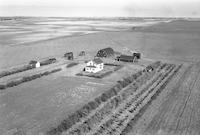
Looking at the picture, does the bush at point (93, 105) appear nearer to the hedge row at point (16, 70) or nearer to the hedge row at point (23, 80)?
the hedge row at point (23, 80)

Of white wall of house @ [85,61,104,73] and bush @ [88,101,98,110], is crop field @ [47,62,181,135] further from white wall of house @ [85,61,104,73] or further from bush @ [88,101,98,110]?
white wall of house @ [85,61,104,73]

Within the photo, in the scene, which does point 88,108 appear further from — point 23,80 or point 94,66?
point 94,66

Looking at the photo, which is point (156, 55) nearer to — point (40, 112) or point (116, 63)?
point (116, 63)

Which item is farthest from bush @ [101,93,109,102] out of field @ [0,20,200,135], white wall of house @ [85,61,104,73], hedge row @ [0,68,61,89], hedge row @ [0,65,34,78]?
hedge row @ [0,65,34,78]

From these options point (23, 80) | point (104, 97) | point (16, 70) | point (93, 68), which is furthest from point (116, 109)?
point (16, 70)

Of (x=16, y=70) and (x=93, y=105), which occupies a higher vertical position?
(x=93, y=105)

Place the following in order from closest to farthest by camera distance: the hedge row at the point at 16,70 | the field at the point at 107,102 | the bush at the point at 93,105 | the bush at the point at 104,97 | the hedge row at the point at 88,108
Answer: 1. the hedge row at the point at 88,108
2. the field at the point at 107,102
3. the bush at the point at 93,105
4. the bush at the point at 104,97
5. the hedge row at the point at 16,70

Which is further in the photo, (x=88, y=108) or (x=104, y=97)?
(x=104, y=97)

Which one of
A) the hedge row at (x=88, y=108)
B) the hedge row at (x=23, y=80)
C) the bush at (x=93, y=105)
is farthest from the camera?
the hedge row at (x=23, y=80)

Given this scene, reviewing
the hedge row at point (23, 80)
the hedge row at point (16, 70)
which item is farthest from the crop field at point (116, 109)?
the hedge row at point (16, 70)
